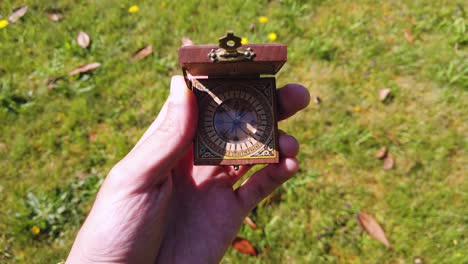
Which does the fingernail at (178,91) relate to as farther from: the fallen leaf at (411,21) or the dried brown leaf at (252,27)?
the fallen leaf at (411,21)

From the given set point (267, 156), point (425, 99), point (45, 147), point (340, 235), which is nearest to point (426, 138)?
point (425, 99)

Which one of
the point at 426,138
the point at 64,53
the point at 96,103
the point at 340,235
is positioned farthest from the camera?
the point at 64,53

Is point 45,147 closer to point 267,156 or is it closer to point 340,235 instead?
point 267,156

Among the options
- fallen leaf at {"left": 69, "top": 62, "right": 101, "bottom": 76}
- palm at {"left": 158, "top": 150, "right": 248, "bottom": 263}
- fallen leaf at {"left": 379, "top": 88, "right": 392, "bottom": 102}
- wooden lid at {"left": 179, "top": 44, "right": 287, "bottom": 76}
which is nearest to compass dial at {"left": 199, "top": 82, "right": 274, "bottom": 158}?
wooden lid at {"left": 179, "top": 44, "right": 287, "bottom": 76}

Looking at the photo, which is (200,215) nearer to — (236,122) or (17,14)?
(236,122)

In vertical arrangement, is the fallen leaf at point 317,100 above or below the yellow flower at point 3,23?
below

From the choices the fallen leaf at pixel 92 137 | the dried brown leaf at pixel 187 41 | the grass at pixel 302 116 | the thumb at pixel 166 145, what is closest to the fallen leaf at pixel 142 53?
the grass at pixel 302 116

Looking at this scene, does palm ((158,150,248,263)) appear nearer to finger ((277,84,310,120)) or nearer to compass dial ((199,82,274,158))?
compass dial ((199,82,274,158))
